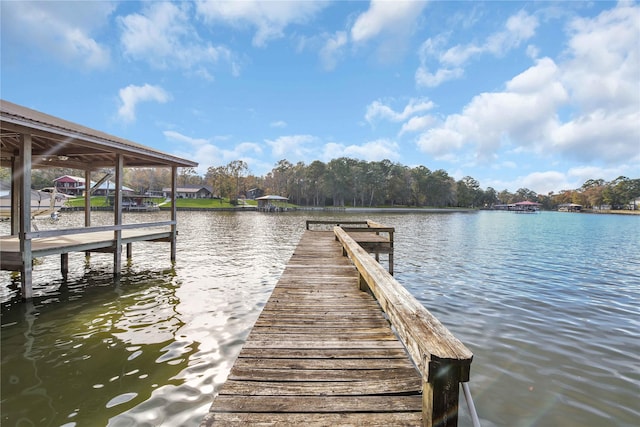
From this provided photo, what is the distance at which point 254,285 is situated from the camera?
28.8ft

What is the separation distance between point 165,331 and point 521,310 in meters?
7.48

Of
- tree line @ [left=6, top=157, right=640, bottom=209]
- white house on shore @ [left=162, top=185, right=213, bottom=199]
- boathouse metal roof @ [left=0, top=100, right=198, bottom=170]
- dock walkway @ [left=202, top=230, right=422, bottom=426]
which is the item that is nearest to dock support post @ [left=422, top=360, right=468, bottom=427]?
dock walkway @ [left=202, top=230, right=422, bottom=426]

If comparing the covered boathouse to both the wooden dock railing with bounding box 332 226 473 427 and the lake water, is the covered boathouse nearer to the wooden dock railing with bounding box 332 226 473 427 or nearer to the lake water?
the lake water

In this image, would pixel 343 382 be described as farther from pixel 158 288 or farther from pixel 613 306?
pixel 613 306

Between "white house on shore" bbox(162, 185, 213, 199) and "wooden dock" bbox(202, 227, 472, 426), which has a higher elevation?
"white house on shore" bbox(162, 185, 213, 199)

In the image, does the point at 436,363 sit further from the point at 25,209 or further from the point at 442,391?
the point at 25,209

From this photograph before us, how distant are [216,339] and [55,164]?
33.2 feet

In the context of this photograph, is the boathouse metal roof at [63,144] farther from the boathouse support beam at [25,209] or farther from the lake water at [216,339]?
the lake water at [216,339]

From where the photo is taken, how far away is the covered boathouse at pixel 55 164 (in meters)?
6.29

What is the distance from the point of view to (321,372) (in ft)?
9.12

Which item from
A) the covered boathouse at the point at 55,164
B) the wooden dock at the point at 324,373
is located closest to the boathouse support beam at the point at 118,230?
the covered boathouse at the point at 55,164

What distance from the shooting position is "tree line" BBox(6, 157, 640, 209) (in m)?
81.7

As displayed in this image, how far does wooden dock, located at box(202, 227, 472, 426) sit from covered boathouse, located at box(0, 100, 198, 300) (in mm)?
5687

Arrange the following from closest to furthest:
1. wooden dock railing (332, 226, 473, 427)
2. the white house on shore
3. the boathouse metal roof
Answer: wooden dock railing (332, 226, 473, 427) < the boathouse metal roof < the white house on shore
